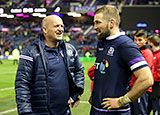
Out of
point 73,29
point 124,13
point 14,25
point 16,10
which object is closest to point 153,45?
point 16,10

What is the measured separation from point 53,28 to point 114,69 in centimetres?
106

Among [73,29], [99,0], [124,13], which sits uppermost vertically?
[99,0]

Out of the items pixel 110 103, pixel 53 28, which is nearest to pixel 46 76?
pixel 53 28

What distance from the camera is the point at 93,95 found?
2770mm

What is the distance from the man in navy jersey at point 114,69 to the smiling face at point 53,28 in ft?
2.11

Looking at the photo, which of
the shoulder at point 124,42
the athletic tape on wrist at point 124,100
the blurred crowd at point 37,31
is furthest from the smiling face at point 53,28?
the blurred crowd at point 37,31

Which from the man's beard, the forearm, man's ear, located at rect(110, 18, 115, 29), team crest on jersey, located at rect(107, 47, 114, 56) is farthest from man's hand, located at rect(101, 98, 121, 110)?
man's ear, located at rect(110, 18, 115, 29)

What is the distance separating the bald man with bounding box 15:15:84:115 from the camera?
2840 millimetres

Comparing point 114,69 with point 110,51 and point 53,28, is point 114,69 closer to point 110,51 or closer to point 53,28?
point 110,51

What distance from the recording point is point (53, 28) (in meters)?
3.06

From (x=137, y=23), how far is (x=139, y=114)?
1692cm

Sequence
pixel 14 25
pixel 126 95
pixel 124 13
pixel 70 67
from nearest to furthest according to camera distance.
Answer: pixel 126 95 < pixel 70 67 < pixel 124 13 < pixel 14 25

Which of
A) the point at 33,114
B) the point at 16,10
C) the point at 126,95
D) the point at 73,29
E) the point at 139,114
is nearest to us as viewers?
the point at 126,95

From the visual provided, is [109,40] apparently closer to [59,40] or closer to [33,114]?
[59,40]
